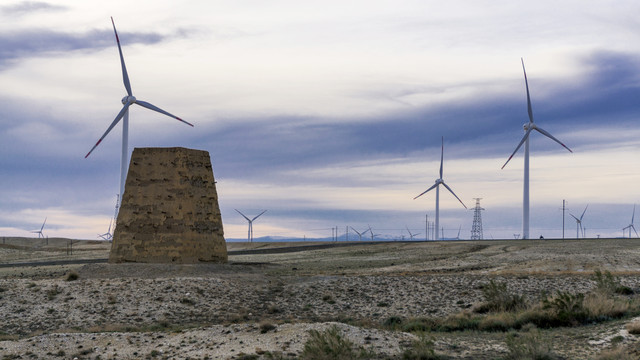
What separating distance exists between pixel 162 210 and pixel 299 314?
15611 mm

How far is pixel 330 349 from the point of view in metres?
19.1

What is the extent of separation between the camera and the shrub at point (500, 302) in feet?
97.4

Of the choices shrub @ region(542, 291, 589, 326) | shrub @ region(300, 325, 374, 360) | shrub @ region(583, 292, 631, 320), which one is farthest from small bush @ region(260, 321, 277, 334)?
shrub @ region(583, 292, 631, 320)

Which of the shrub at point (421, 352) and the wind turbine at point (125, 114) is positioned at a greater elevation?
the wind turbine at point (125, 114)

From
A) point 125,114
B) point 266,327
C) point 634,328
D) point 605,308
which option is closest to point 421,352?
point 266,327

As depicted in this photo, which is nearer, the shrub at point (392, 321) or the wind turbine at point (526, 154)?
the shrub at point (392, 321)

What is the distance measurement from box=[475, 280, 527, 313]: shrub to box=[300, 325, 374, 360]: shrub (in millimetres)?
11814

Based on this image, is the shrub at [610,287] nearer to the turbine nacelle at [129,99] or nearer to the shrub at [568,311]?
the shrub at [568,311]

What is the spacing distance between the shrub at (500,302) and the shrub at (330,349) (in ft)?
38.8

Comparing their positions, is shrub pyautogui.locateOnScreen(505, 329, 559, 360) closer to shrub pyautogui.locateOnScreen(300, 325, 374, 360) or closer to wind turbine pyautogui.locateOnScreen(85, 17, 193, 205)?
shrub pyautogui.locateOnScreen(300, 325, 374, 360)

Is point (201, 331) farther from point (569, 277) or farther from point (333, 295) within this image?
point (569, 277)

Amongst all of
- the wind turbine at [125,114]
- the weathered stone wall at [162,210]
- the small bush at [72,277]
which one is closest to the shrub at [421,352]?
the small bush at [72,277]

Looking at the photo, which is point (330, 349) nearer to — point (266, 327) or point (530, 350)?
point (266, 327)

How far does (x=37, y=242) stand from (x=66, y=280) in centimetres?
13301
